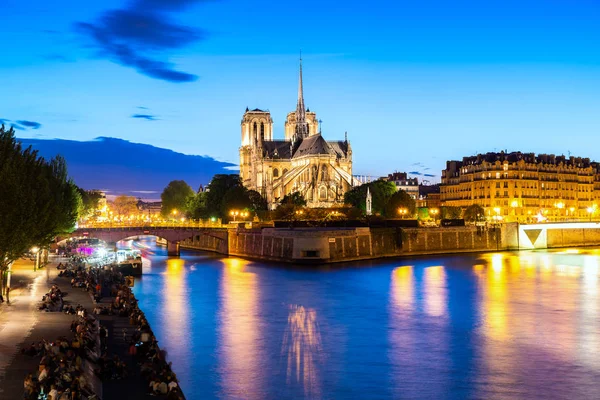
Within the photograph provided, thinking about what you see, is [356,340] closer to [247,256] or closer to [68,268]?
[68,268]

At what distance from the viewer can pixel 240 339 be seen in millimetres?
28688

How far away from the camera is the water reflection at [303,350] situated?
2248cm

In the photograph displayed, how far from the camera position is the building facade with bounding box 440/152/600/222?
10525 centimetres

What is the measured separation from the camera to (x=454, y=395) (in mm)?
20891

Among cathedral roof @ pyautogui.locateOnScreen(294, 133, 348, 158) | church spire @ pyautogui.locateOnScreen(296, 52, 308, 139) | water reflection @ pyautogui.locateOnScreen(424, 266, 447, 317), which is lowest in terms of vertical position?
water reflection @ pyautogui.locateOnScreen(424, 266, 447, 317)

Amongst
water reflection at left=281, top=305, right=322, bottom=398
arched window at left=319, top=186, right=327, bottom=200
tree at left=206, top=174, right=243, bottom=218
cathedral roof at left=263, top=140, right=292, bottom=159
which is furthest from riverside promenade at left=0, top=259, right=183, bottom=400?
cathedral roof at left=263, top=140, right=292, bottom=159

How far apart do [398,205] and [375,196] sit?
297 inches

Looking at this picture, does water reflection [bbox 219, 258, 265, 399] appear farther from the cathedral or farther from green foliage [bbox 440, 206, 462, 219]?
the cathedral

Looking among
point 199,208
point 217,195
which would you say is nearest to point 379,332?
point 217,195

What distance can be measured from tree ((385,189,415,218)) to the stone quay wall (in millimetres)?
13713

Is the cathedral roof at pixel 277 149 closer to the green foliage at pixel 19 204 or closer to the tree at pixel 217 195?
the tree at pixel 217 195

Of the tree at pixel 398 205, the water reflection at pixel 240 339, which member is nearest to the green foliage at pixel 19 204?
the water reflection at pixel 240 339

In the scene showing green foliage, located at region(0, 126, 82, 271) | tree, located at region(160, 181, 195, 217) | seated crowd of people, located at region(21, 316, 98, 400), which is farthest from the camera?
tree, located at region(160, 181, 195, 217)

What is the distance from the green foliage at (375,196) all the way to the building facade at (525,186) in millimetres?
15485
